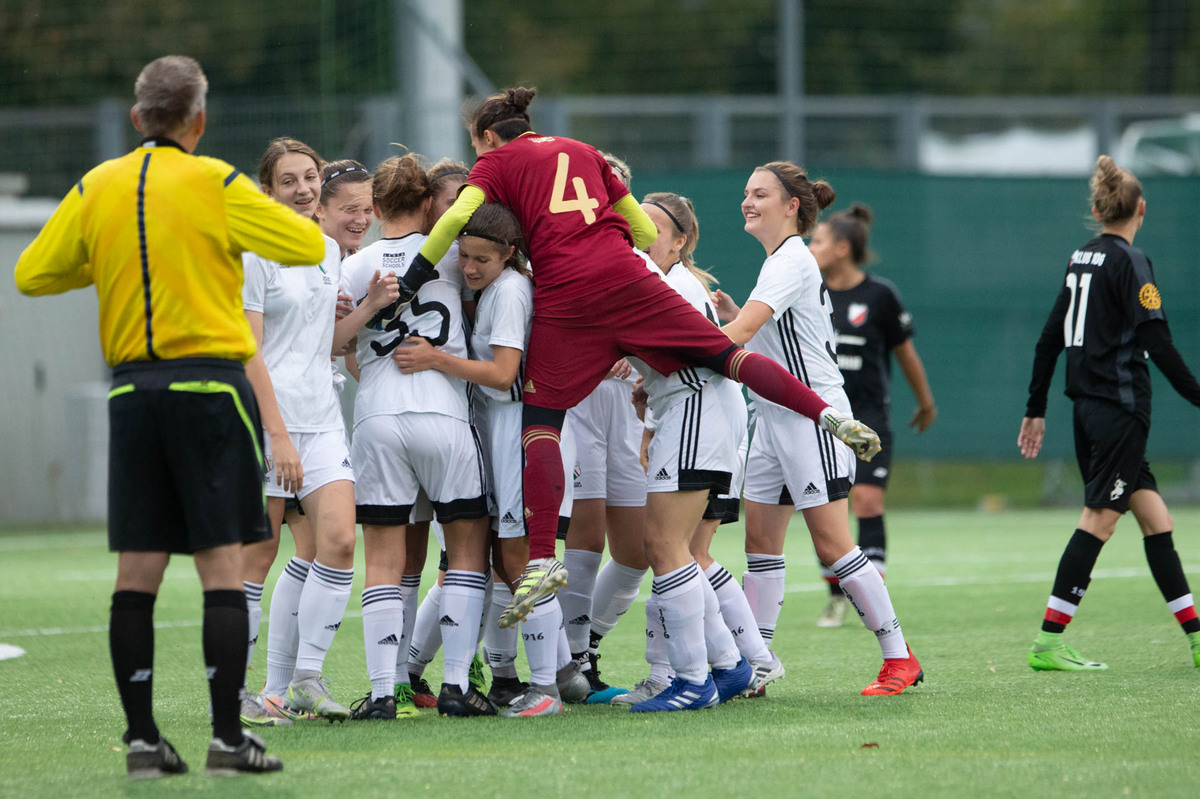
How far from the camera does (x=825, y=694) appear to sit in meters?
5.30

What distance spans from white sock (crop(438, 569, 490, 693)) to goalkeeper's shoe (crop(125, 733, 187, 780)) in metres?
1.24

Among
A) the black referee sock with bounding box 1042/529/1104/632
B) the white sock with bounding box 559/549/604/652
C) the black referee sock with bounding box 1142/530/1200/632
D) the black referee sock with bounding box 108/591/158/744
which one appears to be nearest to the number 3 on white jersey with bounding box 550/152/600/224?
the white sock with bounding box 559/549/604/652

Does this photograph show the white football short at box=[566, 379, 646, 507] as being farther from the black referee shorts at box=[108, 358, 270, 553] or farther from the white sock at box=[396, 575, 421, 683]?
the black referee shorts at box=[108, 358, 270, 553]

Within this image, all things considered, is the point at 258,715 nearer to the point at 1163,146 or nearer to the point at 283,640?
the point at 283,640

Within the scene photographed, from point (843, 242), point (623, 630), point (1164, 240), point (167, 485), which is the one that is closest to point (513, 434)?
point (167, 485)

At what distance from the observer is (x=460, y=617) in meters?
4.84

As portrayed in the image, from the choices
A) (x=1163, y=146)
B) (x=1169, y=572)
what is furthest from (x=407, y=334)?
(x=1163, y=146)

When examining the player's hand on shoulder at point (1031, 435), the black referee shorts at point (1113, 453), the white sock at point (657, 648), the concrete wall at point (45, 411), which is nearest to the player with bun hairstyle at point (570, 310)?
the white sock at point (657, 648)

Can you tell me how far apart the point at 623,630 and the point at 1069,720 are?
326 cm

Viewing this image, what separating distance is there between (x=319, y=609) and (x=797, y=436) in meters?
1.91

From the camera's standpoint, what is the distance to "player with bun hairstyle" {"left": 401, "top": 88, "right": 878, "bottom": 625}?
15.4ft

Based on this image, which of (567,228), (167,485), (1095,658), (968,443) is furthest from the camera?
(968,443)

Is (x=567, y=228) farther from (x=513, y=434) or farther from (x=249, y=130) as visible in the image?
(x=249, y=130)

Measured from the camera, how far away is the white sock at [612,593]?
18.1 feet
